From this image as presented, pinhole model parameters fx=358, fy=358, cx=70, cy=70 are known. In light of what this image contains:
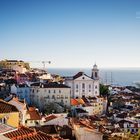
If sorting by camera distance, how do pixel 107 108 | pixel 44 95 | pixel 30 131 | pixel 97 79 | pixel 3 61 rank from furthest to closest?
1. pixel 3 61
2. pixel 97 79
3. pixel 107 108
4. pixel 44 95
5. pixel 30 131

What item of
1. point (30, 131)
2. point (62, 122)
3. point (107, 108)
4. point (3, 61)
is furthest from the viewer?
point (3, 61)

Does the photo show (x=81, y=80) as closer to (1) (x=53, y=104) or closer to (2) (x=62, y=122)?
(1) (x=53, y=104)

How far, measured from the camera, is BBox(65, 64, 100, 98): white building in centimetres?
5191

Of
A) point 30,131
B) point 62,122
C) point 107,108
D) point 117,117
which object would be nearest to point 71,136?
point 62,122

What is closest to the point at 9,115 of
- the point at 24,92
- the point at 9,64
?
the point at 24,92

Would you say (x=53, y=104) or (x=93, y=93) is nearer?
(x=53, y=104)

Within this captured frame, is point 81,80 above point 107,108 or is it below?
above

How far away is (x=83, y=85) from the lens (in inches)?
2057

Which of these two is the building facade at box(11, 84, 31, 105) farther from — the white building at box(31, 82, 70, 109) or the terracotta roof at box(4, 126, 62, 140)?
the terracotta roof at box(4, 126, 62, 140)

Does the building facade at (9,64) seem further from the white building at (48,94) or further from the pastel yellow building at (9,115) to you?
the pastel yellow building at (9,115)

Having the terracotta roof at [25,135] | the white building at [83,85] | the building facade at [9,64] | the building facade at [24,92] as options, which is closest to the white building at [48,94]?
the building facade at [24,92]

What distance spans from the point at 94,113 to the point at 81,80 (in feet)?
25.7

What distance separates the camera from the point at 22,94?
147 feet

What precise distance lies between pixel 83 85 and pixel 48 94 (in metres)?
9.15
